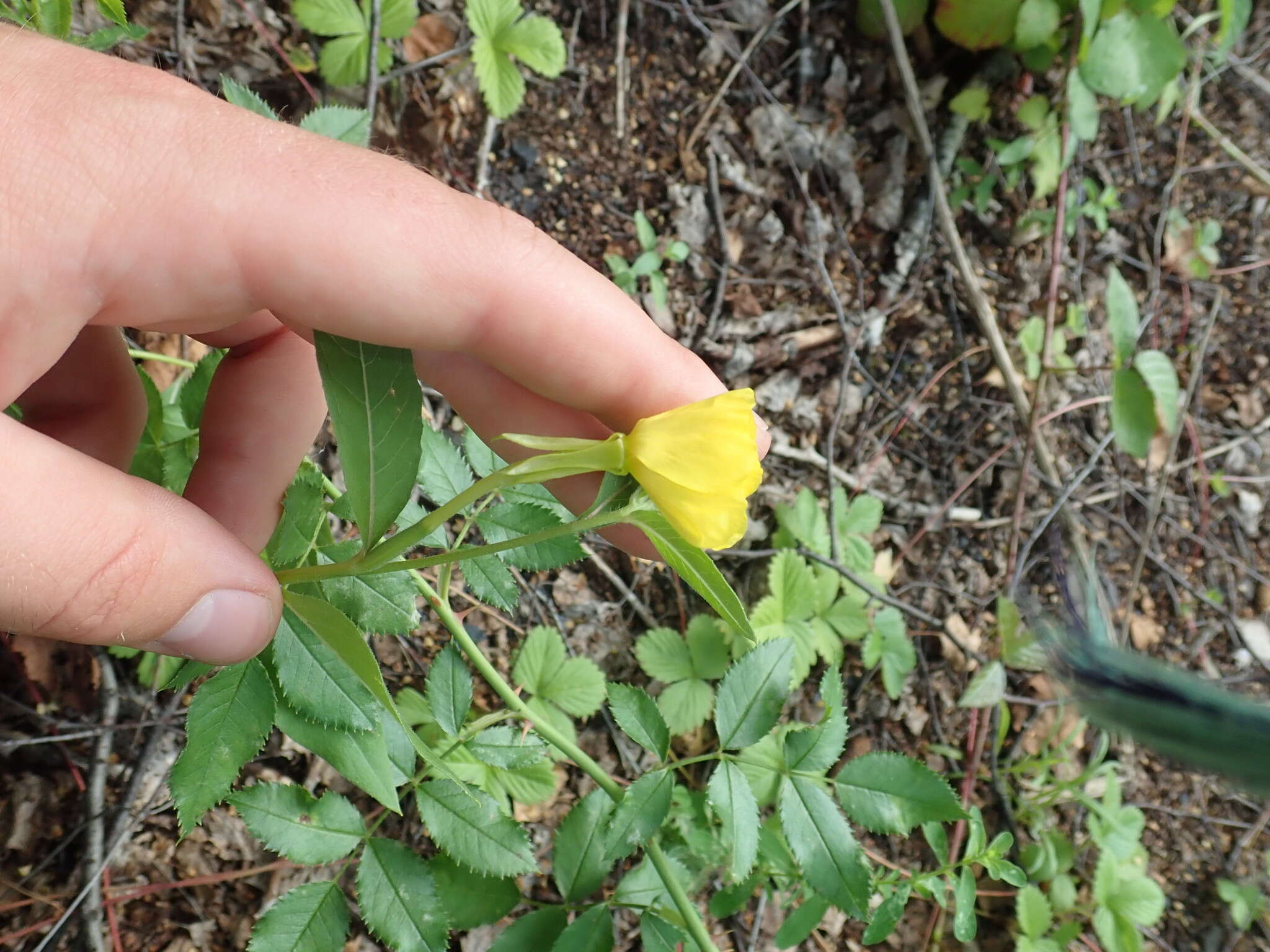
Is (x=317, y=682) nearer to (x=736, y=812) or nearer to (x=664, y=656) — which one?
(x=736, y=812)

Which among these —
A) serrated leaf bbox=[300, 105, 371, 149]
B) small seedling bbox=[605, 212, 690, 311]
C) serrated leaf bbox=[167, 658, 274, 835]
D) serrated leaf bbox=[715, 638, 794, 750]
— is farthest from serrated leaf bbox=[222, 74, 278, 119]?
small seedling bbox=[605, 212, 690, 311]

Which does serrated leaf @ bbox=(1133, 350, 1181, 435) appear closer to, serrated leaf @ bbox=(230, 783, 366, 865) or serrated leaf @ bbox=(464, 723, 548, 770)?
serrated leaf @ bbox=(464, 723, 548, 770)

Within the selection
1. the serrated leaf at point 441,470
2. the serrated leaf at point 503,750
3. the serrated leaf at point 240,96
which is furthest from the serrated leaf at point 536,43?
the serrated leaf at point 503,750

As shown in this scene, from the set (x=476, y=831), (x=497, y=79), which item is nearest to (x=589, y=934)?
(x=476, y=831)

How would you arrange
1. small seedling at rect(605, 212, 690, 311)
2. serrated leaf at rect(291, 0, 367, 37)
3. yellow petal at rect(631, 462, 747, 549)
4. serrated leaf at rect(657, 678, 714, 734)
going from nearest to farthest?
yellow petal at rect(631, 462, 747, 549)
serrated leaf at rect(291, 0, 367, 37)
serrated leaf at rect(657, 678, 714, 734)
small seedling at rect(605, 212, 690, 311)

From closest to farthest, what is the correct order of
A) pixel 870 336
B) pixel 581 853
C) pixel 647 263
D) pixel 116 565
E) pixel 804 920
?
pixel 116 565, pixel 581 853, pixel 804 920, pixel 647 263, pixel 870 336

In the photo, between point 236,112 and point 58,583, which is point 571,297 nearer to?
point 236,112
